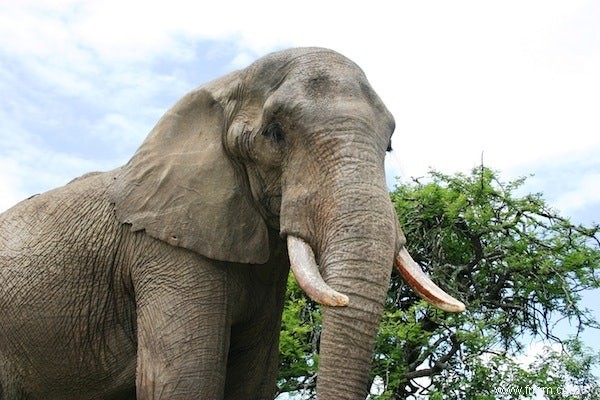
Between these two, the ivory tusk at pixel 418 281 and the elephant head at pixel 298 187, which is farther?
the ivory tusk at pixel 418 281

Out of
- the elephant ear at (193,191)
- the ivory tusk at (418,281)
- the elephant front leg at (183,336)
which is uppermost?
the elephant ear at (193,191)

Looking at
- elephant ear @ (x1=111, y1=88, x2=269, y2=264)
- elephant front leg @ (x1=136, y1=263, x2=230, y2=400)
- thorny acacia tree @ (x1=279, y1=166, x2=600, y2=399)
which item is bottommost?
elephant front leg @ (x1=136, y1=263, x2=230, y2=400)

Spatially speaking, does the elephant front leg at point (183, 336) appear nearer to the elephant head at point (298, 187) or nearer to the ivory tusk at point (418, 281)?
the elephant head at point (298, 187)

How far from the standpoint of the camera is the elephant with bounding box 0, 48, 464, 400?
4.82 m

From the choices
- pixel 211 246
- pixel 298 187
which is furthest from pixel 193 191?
pixel 298 187

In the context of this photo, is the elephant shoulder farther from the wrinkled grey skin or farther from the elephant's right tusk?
the elephant's right tusk

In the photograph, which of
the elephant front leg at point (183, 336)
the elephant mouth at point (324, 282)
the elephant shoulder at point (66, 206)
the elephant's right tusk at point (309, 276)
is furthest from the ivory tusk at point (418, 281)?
the elephant shoulder at point (66, 206)

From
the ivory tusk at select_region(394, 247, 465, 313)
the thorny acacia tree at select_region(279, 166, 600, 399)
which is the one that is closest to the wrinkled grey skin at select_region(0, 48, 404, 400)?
the ivory tusk at select_region(394, 247, 465, 313)

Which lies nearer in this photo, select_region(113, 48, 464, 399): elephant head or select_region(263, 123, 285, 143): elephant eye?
select_region(113, 48, 464, 399): elephant head

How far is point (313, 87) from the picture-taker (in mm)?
5230

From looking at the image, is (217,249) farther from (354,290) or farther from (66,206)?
(66,206)

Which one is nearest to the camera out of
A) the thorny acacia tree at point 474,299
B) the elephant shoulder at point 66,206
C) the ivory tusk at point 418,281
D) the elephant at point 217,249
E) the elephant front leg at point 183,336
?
the elephant at point 217,249

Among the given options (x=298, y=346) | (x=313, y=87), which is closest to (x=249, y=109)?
(x=313, y=87)

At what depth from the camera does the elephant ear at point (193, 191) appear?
5.52 meters
